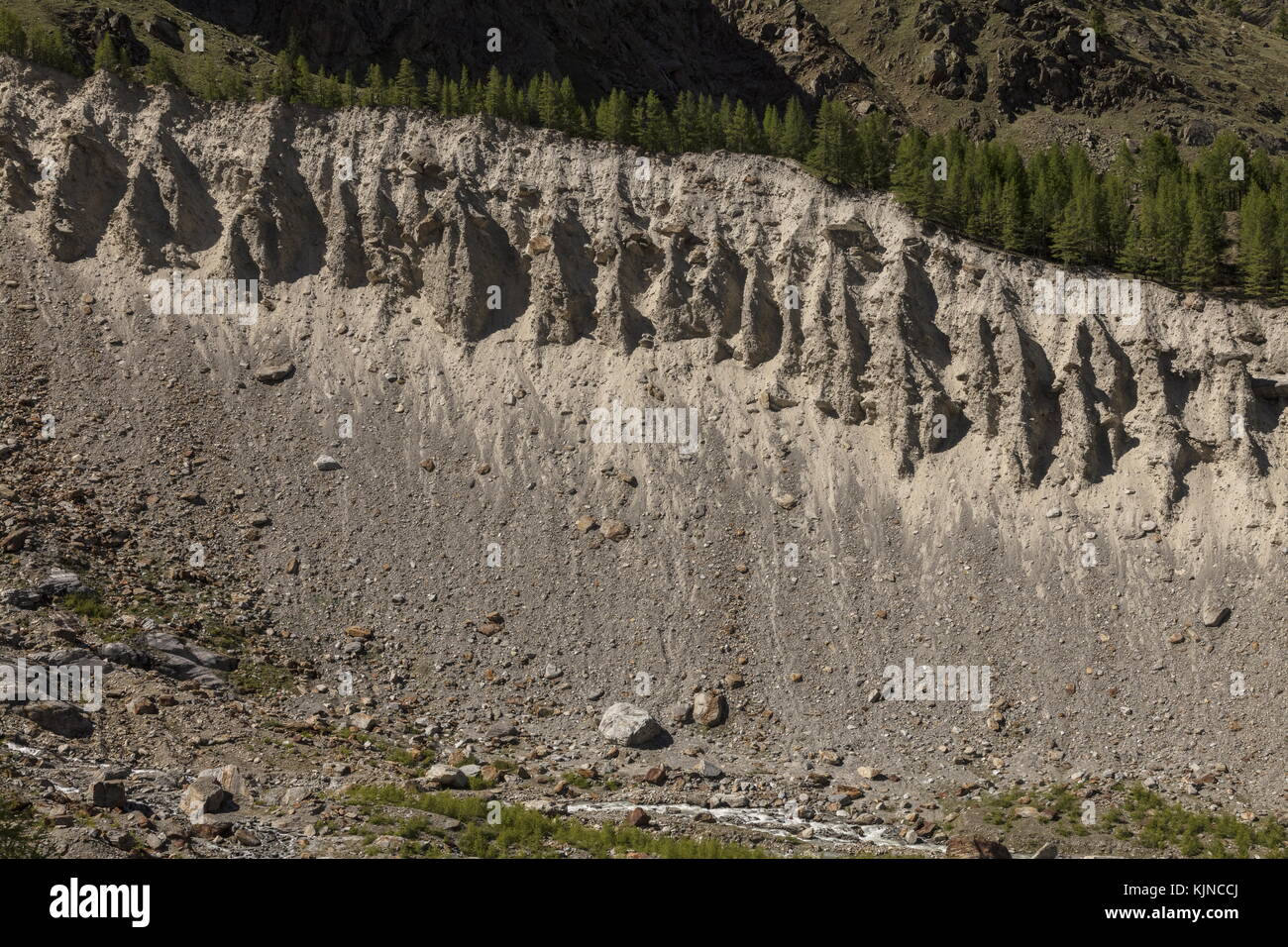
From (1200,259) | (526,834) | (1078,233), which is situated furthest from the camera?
(1078,233)

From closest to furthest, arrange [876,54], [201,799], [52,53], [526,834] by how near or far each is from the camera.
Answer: [201,799]
[526,834]
[52,53]
[876,54]

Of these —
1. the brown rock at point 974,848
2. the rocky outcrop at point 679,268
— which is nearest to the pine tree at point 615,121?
the rocky outcrop at point 679,268

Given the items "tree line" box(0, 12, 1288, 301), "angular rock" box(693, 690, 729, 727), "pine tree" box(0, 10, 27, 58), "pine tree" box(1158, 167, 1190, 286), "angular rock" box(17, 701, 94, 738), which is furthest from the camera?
"pine tree" box(0, 10, 27, 58)

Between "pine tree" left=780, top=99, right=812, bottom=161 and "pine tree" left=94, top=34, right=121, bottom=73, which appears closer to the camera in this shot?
"pine tree" left=94, top=34, right=121, bottom=73

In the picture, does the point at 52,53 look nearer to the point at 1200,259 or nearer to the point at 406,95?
the point at 406,95

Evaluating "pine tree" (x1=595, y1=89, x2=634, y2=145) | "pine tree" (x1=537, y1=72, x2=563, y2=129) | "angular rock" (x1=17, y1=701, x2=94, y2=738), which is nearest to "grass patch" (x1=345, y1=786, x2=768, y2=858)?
"angular rock" (x1=17, y1=701, x2=94, y2=738)

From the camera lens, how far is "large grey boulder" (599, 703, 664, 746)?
37.4m

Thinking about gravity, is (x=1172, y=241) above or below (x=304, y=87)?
below

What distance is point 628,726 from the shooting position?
124 ft

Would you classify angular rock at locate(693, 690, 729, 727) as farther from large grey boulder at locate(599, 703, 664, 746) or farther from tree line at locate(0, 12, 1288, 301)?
tree line at locate(0, 12, 1288, 301)

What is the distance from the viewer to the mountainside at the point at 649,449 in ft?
127

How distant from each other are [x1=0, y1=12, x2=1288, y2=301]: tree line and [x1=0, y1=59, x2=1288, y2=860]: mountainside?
2.33 m

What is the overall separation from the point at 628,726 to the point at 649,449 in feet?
50.9

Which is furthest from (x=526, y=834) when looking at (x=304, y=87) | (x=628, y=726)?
(x=304, y=87)
